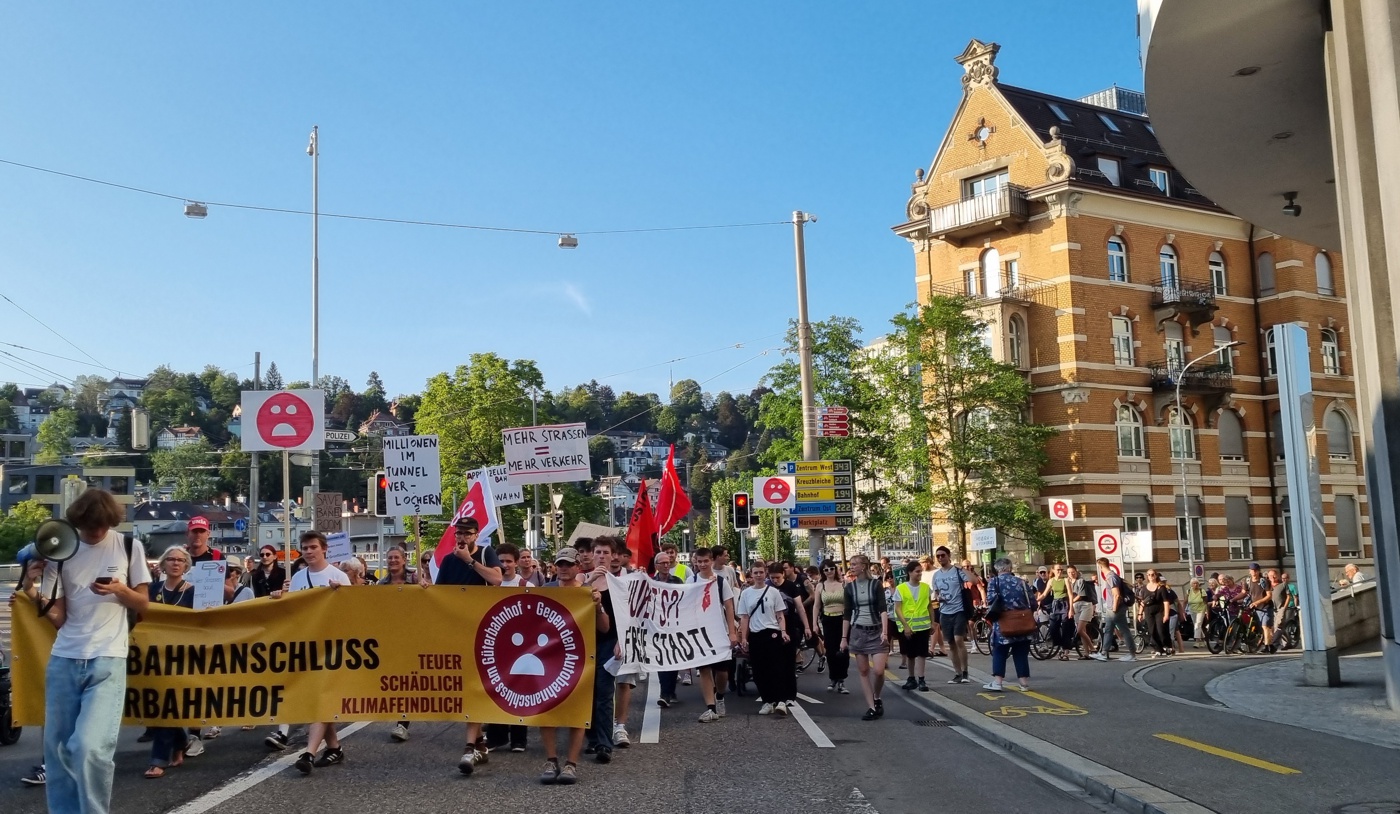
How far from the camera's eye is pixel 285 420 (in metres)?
19.5

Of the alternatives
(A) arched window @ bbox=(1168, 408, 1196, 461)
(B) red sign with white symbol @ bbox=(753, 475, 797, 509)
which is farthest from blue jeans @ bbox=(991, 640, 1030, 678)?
(A) arched window @ bbox=(1168, 408, 1196, 461)

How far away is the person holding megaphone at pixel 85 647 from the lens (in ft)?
20.7

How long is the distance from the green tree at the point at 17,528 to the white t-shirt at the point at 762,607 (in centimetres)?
7098

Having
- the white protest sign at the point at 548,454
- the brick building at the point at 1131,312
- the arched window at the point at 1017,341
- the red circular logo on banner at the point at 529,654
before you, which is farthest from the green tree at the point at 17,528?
the red circular logo on banner at the point at 529,654

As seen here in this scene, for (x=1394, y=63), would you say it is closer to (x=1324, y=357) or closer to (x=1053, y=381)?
(x=1053, y=381)

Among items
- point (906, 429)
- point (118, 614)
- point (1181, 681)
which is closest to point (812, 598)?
point (1181, 681)

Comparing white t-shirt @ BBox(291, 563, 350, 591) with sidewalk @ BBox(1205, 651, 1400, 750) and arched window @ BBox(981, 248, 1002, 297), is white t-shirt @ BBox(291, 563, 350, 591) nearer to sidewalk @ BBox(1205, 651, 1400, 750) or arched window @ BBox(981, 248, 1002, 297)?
sidewalk @ BBox(1205, 651, 1400, 750)

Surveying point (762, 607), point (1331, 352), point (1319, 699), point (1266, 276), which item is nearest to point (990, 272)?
point (1266, 276)

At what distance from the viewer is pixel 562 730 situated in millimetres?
11930

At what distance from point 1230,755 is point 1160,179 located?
143ft

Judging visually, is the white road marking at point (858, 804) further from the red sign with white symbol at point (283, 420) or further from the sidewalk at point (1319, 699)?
the red sign with white symbol at point (283, 420)

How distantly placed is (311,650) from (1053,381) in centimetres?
3967

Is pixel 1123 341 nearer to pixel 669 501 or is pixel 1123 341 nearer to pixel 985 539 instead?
pixel 985 539

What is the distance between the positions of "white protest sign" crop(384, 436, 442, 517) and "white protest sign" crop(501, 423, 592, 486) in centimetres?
201
